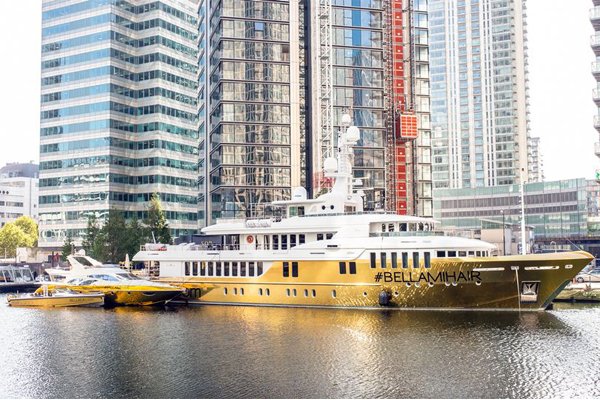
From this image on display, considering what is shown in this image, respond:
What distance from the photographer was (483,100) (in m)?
193

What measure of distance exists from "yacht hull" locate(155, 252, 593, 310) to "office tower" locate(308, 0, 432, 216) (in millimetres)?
39632

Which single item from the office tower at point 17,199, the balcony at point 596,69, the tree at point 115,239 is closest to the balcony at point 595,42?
the balcony at point 596,69

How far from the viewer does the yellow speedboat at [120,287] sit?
182ft

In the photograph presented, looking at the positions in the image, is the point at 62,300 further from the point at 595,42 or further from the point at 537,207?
the point at 537,207

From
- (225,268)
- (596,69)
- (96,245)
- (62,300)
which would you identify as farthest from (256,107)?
(596,69)

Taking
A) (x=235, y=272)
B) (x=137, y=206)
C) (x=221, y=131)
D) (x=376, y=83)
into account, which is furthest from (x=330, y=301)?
(x=137, y=206)

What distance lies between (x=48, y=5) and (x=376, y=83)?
2903 inches

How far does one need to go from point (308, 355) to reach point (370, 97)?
66.6 metres

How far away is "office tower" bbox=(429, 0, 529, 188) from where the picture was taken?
189625mm

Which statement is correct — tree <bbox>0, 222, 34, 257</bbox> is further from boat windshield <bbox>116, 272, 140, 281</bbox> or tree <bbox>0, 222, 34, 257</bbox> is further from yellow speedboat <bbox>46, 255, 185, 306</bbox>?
boat windshield <bbox>116, 272, 140, 281</bbox>

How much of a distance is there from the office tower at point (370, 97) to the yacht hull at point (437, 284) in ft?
130

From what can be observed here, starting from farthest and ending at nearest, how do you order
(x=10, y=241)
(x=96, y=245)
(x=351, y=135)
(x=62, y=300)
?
(x=10, y=241)
(x=96, y=245)
(x=62, y=300)
(x=351, y=135)

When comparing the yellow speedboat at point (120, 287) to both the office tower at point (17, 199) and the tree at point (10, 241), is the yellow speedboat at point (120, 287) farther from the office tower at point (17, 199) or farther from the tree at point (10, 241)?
the office tower at point (17, 199)

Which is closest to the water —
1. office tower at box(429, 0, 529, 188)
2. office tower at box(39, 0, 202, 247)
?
office tower at box(39, 0, 202, 247)
